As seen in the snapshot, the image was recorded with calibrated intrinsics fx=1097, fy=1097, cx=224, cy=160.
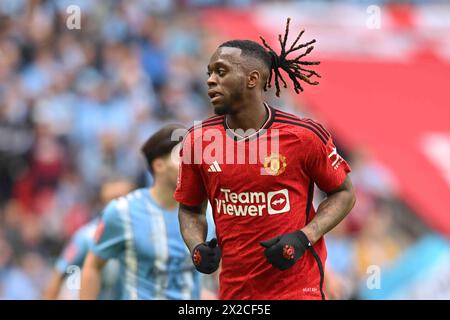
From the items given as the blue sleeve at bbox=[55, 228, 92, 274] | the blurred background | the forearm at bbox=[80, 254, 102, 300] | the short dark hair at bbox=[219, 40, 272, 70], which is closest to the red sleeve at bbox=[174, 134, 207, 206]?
the short dark hair at bbox=[219, 40, 272, 70]

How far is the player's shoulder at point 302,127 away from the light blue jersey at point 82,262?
98.3 inches

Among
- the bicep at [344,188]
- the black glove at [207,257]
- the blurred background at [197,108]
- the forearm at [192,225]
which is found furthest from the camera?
the blurred background at [197,108]

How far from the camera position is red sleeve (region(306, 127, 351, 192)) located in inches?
222

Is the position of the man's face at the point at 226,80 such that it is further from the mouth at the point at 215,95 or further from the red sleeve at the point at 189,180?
the red sleeve at the point at 189,180

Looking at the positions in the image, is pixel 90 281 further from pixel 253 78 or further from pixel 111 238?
pixel 253 78

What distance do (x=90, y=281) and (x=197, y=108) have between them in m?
8.05

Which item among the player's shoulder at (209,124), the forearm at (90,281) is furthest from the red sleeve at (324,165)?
the forearm at (90,281)

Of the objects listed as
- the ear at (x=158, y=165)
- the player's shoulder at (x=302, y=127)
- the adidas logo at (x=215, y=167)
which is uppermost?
the player's shoulder at (x=302, y=127)

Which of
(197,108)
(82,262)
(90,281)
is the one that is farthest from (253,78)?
(197,108)

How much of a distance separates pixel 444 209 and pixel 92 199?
4.95 m

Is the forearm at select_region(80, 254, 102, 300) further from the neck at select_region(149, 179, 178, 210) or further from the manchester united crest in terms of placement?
the manchester united crest

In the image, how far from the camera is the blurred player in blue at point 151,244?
730cm

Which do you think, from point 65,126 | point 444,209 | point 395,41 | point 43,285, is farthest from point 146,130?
point 395,41

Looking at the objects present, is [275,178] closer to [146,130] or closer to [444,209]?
[146,130]
